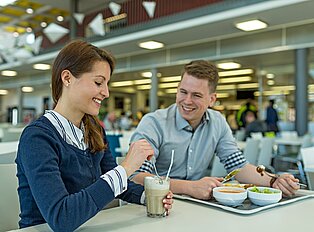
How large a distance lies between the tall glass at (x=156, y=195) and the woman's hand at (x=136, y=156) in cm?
7

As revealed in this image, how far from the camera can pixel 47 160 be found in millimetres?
964

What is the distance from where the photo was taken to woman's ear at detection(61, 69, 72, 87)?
1.13 meters

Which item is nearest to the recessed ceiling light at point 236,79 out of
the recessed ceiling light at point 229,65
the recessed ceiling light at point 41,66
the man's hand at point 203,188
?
the recessed ceiling light at point 229,65

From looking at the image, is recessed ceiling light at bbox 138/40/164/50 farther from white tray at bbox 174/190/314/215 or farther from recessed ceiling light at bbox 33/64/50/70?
white tray at bbox 174/190/314/215

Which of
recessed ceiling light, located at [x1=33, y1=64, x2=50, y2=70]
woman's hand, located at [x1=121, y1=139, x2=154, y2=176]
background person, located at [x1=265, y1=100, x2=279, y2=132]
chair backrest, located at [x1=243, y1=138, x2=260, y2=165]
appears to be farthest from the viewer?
recessed ceiling light, located at [x1=33, y1=64, x2=50, y2=70]

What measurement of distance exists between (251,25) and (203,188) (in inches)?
217

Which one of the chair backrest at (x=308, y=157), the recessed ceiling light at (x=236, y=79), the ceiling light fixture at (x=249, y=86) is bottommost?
the chair backrest at (x=308, y=157)

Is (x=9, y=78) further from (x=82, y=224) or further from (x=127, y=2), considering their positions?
(x=82, y=224)

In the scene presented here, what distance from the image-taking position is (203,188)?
4.25 feet

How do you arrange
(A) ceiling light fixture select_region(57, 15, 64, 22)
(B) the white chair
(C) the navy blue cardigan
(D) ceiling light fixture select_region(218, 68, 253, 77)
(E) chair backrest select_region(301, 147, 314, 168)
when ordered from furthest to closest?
(A) ceiling light fixture select_region(57, 15, 64, 22) < (D) ceiling light fixture select_region(218, 68, 253, 77) < (E) chair backrest select_region(301, 147, 314, 168) < (B) the white chair < (C) the navy blue cardigan

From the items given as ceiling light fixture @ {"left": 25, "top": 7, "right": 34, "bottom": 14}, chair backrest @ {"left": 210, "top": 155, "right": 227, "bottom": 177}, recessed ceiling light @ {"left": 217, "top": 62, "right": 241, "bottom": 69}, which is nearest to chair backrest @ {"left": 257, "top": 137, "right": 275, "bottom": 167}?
chair backrest @ {"left": 210, "top": 155, "right": 227, "bottom": 177}

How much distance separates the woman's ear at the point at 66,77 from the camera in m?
1.13

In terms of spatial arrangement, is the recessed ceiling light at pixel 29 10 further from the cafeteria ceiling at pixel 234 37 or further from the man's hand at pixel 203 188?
the man's hand at pixel 203 188

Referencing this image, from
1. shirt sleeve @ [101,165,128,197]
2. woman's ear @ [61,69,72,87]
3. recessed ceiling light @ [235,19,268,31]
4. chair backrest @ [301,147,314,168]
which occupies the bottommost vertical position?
chair backrest @ [301,147,314,168]
